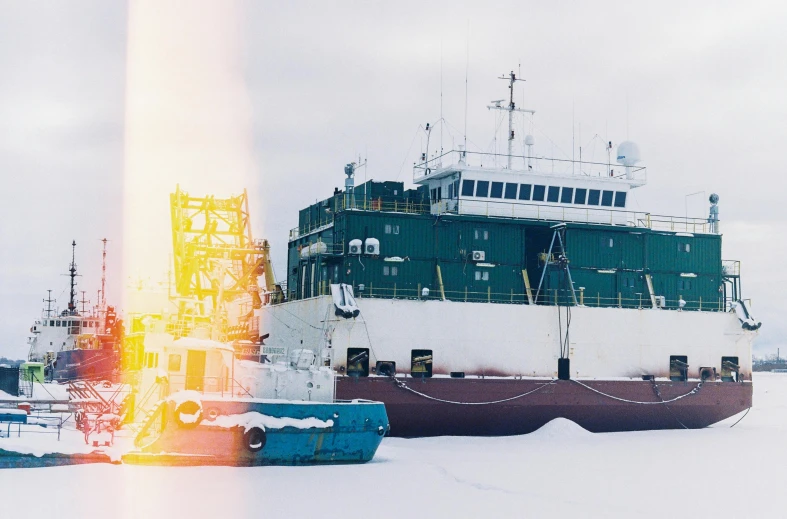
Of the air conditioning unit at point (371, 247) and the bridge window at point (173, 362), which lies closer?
the bridge window at point (173, 362)

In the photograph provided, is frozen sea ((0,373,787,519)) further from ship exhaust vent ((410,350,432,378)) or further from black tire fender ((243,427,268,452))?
ship exhaust vent ((410,350,432,378))

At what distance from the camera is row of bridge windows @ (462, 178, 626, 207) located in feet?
144

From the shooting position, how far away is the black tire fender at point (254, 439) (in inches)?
1117

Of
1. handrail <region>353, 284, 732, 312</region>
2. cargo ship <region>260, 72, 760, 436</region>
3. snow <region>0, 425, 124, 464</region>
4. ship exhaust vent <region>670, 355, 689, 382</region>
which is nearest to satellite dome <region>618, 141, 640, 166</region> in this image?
cargo ship <region>260, 72, 760, 436</region>

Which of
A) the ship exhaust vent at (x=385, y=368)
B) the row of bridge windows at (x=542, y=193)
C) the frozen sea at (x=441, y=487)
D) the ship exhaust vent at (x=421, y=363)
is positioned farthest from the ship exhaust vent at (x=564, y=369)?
the row of bridge windows at (x=542, y=193)

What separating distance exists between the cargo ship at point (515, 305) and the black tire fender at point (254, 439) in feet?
28.6

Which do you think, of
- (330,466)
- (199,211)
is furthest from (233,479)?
(199,211)

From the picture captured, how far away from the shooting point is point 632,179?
47.2m

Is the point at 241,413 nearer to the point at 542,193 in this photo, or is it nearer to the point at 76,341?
the point at 542,193

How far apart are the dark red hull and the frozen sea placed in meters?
3.58

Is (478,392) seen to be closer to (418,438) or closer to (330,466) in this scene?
(418,438)

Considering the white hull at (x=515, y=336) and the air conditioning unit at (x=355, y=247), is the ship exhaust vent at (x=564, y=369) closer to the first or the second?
the white hull at (x=515, y=336)

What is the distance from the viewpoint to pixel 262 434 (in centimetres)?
2858

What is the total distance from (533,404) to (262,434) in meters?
15.1
